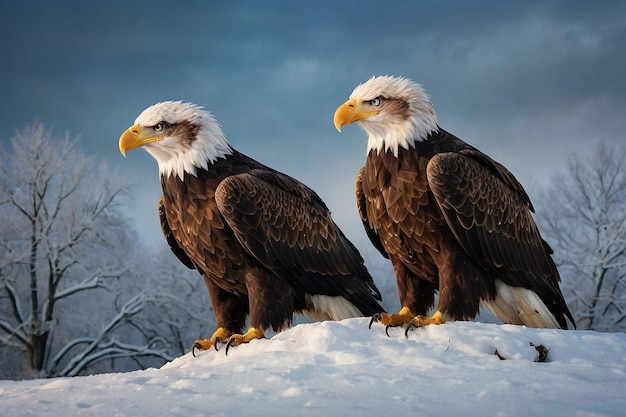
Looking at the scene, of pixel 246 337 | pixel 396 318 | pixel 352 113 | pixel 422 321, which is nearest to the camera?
pixel 422 321

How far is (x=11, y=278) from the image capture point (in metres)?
19.4

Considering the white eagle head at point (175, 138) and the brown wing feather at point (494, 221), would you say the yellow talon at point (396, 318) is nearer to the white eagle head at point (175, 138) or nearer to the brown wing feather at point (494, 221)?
the brown wing feather at point (494, 221)

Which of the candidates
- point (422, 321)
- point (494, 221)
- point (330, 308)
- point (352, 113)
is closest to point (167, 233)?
point (330, 308)

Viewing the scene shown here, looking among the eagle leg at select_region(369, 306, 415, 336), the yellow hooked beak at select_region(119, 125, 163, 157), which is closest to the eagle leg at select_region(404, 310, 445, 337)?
the eagle leg at select_region(369, 306, 415, 336)

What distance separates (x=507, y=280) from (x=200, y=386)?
2.99 metres

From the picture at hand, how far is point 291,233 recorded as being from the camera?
6410 mm

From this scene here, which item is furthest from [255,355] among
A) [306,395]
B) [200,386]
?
[306,395]

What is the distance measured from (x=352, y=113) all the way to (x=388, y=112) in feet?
1.06

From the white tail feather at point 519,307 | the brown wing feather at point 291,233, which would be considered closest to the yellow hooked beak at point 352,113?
the brown wing feather at point 291,233

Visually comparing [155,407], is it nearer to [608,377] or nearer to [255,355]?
[255,355]

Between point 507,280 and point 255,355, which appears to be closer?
point 255,355

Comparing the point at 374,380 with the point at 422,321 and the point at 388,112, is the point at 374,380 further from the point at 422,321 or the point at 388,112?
the point at 388,112

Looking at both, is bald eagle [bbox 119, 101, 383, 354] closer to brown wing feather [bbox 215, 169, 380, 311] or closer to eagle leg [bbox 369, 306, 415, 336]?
brown wing feather [bbox 215, 169, 380, 311]

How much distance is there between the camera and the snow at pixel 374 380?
380 cm
